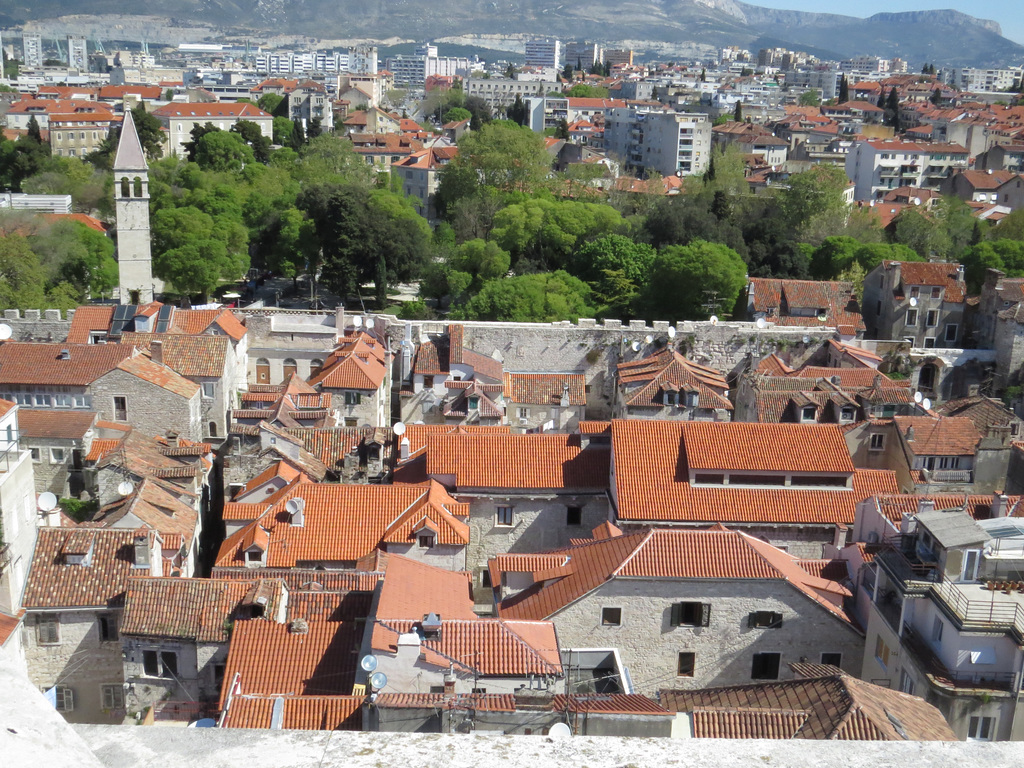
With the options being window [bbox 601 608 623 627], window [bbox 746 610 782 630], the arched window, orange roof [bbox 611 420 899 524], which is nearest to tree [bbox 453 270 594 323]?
the arched window

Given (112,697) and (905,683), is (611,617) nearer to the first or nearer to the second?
(905,683)

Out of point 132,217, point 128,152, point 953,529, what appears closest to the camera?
point 953,529

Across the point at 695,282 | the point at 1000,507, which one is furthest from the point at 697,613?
the point at 695,282

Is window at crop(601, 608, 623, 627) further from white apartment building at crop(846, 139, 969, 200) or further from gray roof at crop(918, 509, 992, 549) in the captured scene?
white apartment building at crop(846, 139, 969, 200)

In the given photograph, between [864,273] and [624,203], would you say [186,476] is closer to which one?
[864,273]

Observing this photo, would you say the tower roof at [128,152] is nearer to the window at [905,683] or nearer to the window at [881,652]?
the window at [881,652]

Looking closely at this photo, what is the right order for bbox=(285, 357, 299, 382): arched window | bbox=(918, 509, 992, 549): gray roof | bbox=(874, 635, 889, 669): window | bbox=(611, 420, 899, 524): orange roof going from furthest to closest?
bbox=(285, 357, 299, 382): arched window, bbox=(611, 420, 899, 524): orange roof, bbox=(874, 635, 889, 669): window, bbox=(918, 509, 992, 549): gray roof
